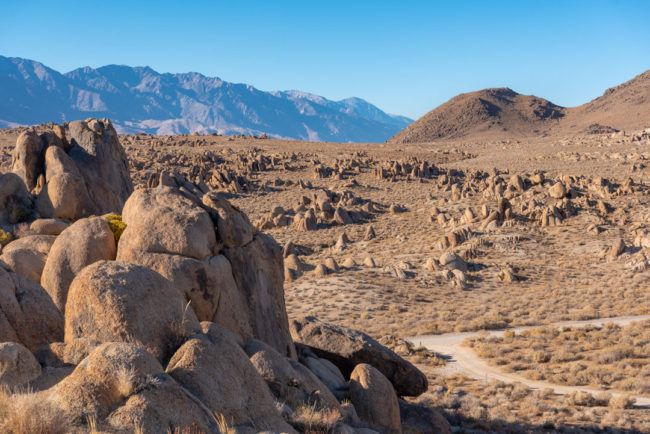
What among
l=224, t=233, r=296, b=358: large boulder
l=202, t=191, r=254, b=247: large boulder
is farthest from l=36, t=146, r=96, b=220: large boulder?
l=224, t=233, r=296, b=358: large boulder

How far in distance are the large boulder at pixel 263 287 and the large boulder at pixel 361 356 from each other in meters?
2.51

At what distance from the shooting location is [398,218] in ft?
194

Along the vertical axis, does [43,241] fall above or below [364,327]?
above

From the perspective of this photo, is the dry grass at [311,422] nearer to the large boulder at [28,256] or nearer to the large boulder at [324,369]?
the large boulder at [324,369]

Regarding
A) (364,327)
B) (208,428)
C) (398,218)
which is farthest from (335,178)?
(208,428)

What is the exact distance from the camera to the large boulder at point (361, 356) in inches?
643

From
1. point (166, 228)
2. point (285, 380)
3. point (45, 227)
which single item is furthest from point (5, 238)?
point (285, 380)

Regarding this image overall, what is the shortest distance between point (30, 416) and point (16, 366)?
5.45 feet

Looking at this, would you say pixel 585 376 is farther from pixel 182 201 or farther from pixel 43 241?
pixel 43 241

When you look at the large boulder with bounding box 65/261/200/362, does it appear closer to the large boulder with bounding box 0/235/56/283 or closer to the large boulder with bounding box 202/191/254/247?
the large boulder with bounding box 202/191/254/247

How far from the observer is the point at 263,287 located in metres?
14.2

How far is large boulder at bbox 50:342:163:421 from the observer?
6113 millimetres

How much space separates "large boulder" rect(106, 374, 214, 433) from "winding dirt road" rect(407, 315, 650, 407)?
56.6ft

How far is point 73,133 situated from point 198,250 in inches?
734
